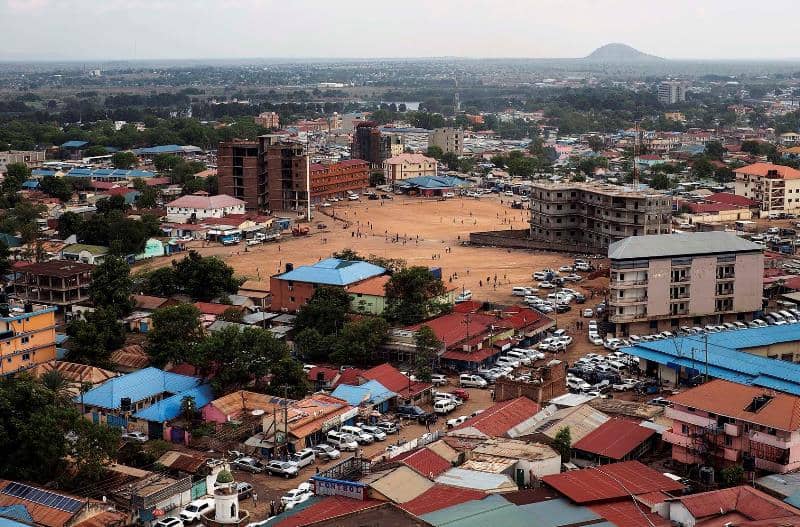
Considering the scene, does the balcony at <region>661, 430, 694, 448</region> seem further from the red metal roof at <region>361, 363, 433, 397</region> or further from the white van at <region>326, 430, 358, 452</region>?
the red metal roof at <region>361, 363, 433, 397</region>

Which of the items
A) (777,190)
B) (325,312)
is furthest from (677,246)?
(777,190)

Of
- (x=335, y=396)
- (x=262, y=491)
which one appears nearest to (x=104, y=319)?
(x=335, y=396)

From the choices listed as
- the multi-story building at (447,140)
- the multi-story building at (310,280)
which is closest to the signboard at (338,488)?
the multi-story building at (310,280)

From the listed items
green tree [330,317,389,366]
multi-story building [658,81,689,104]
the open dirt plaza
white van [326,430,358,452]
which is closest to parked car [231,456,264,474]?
white van [326,430,358,452]

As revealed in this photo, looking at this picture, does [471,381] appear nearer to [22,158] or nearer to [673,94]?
[22,158]

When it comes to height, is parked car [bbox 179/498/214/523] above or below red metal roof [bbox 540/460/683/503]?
below

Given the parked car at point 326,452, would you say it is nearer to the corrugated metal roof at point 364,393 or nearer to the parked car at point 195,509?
the corrugated metal roof at point 364,393
